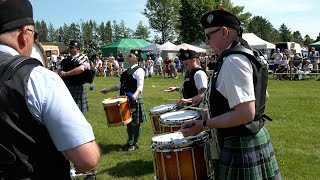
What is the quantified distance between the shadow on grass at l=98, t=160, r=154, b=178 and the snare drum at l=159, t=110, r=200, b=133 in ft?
4.42

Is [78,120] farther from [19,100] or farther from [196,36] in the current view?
[196,36]

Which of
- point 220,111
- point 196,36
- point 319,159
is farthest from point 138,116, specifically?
point 196,36

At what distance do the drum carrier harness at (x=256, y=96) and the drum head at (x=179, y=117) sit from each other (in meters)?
1.17

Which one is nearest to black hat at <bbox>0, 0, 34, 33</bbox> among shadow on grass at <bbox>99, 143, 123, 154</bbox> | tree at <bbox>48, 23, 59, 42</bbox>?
shadow on grass at <bbox>99, 143, 123, 154</bbox>

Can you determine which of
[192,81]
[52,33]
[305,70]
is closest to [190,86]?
[192,81]

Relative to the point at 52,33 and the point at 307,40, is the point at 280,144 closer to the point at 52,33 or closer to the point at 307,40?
the point at 307,40

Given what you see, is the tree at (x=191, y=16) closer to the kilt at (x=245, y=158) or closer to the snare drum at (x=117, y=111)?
the snare drum at (x=117, y=111)

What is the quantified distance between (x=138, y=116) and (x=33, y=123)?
487cm

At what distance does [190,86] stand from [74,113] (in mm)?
3505

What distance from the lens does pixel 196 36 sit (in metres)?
47.3

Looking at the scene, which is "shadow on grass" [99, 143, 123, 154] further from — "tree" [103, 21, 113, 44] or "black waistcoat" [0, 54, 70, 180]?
"tree" [103, 21, 113, 44]

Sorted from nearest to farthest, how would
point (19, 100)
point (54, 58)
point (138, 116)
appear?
point (19, 100)
point (138, 116)
point (54, 58)

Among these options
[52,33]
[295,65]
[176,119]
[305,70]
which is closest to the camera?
[176,119]

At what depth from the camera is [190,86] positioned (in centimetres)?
489
